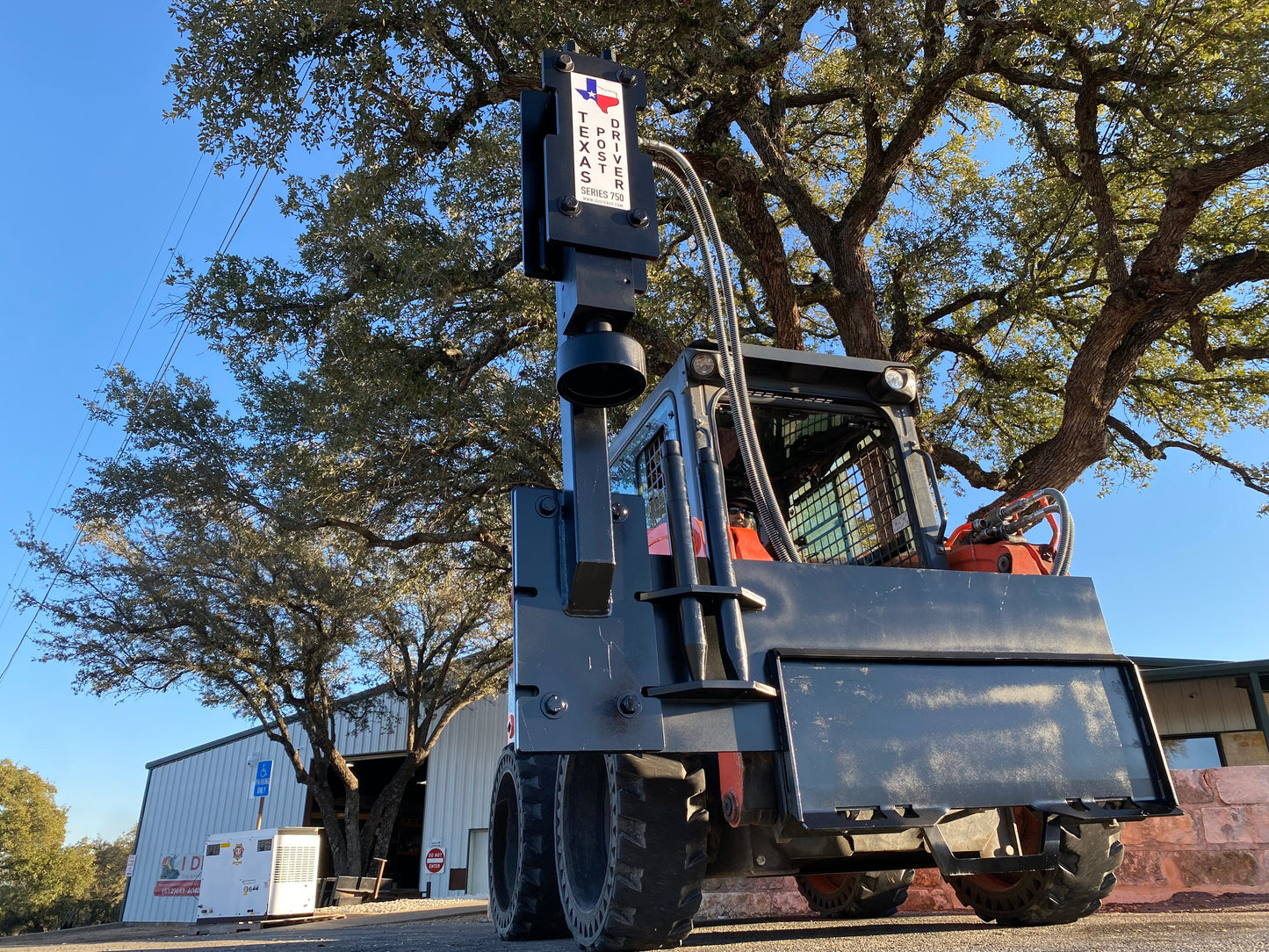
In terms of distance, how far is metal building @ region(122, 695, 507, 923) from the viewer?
29828mm

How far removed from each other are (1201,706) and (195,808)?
37338 millimetres

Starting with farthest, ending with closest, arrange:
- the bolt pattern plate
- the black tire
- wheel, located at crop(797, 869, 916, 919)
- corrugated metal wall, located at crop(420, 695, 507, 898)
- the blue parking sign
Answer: corrugated metal wall, located at crop(420, 695, 507, 898), the blue parking sign, wheel, located at crop(797, 869, 916, 919), the black tire, the bolt pattern plate

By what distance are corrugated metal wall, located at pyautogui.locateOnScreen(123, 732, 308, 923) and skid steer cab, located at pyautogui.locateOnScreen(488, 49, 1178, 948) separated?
34170mm

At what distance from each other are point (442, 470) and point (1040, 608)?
10.3m

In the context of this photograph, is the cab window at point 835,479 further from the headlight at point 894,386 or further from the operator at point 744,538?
the operator at point 744,538

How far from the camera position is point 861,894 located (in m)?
5.63

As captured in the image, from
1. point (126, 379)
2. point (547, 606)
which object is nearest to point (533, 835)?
point (547, 606)

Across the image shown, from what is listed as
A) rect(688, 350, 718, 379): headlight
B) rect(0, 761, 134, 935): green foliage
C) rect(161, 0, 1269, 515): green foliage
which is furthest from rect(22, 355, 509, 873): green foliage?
rect(0, 761, 134, 935): green foliage

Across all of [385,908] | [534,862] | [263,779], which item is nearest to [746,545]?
[534,862]

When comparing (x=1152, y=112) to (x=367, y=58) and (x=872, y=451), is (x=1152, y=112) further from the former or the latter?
(x=367, y=58)

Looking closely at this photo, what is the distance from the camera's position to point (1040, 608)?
12.1 feet

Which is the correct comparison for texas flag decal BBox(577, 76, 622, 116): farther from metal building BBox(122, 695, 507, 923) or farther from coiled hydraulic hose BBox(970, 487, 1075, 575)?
metal building BBox(122, 695, 507, 923)

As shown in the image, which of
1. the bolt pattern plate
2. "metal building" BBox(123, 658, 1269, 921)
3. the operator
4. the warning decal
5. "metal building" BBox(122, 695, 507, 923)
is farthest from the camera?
"metal building" BBox(122, 695, 507, 923)

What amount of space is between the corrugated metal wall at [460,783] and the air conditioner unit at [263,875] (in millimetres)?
9720
